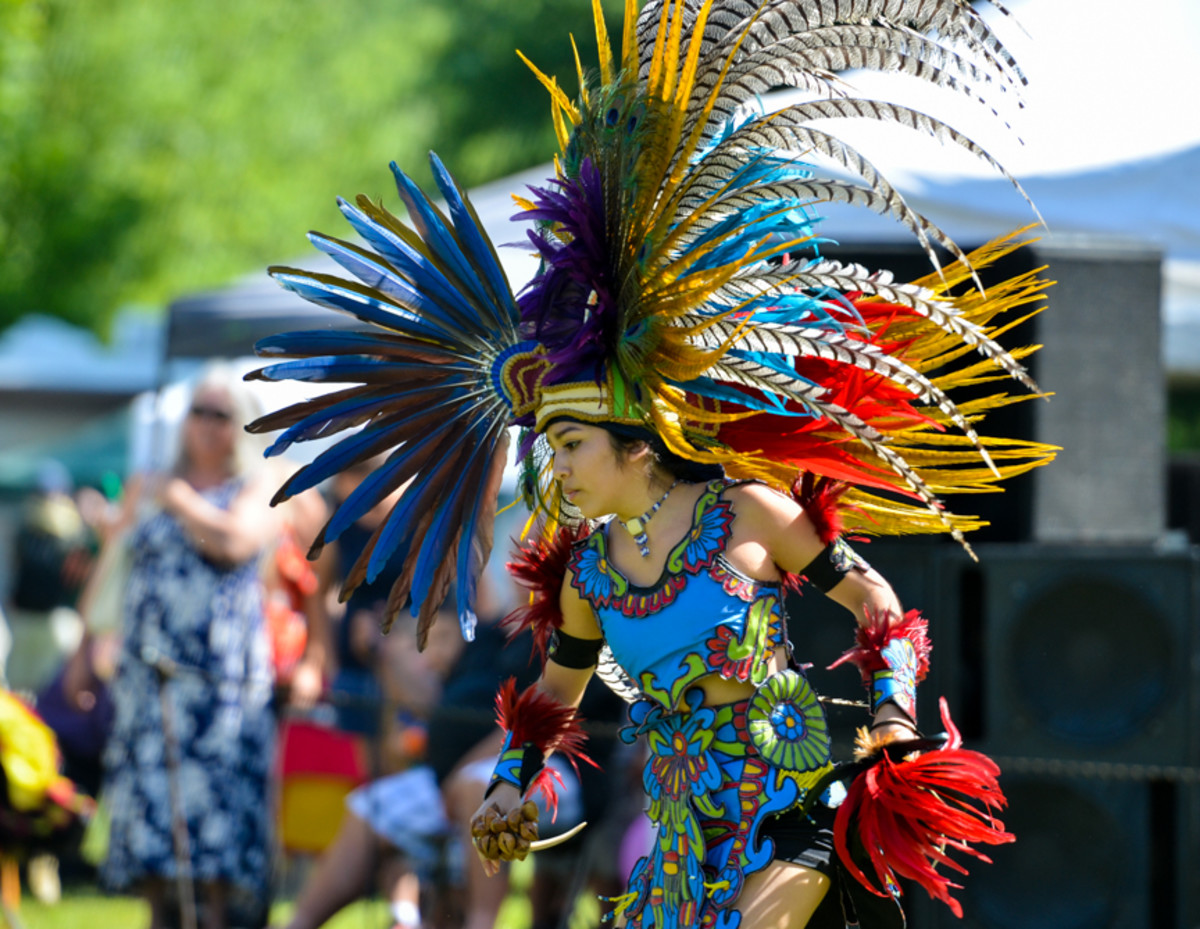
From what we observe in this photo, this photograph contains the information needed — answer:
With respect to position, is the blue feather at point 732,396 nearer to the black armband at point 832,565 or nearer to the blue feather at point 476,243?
the black armband at point 832,565

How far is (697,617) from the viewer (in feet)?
8.42

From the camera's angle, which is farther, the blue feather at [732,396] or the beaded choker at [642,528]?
the beaded choker at [642,528]

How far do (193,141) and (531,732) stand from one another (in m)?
16.4

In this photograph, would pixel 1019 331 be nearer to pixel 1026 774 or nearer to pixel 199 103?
pixel 1026 774

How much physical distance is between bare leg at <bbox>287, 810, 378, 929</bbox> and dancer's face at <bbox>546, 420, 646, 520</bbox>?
2.70 metres

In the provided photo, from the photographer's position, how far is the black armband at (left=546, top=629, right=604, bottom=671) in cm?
281

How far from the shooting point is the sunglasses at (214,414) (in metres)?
5.09

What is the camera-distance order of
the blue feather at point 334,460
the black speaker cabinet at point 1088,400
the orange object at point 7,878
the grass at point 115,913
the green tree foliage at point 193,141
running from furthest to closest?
the green tree foliage at point 193,141, the grass at point 115,913, the orange object at point 7,878, the black speaker cabinet at point 1088,400, the blue feather at point 334,460

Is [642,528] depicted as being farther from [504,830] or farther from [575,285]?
[504,830]

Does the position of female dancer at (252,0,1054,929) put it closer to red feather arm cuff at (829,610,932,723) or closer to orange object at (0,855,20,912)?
red feather arm cuff at (829,610,932,723)

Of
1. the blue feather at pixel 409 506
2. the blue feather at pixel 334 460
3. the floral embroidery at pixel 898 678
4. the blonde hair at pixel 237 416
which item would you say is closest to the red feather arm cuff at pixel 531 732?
the blue feather at pixel 409 506

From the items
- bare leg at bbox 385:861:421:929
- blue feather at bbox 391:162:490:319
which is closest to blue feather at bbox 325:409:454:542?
blue feather at bbox 391:162:490:319

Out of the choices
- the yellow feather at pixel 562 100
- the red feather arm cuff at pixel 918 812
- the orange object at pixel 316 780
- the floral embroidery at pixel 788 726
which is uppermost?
the yellow feather at pixel 562 100

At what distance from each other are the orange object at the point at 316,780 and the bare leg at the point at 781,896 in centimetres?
323
